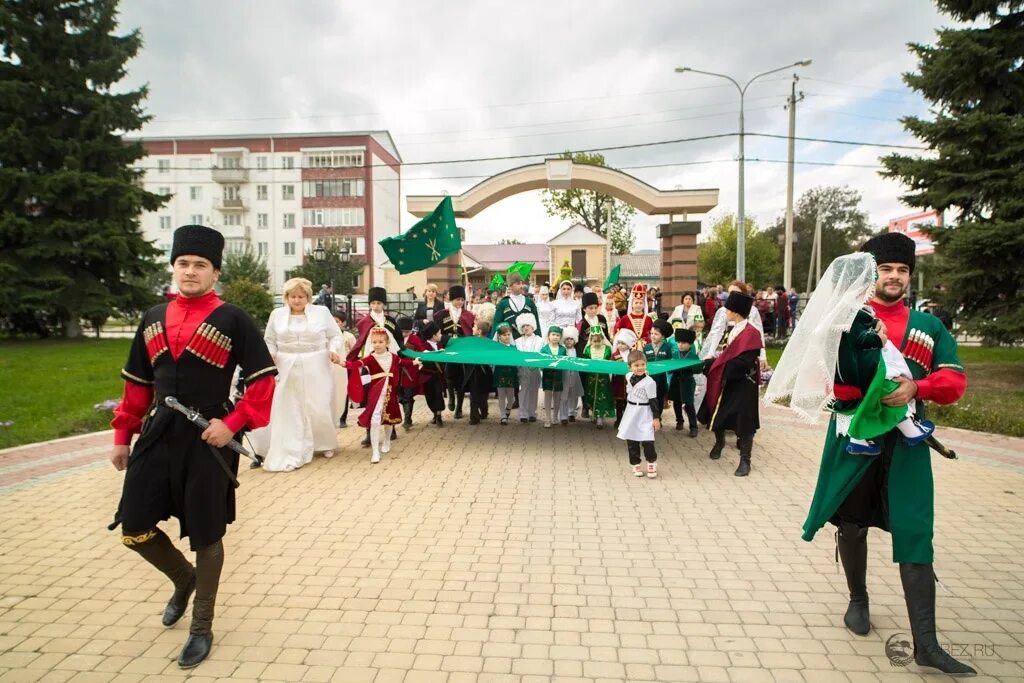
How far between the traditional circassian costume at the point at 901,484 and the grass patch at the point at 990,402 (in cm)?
376

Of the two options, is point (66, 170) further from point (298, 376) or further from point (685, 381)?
point (685, 381)

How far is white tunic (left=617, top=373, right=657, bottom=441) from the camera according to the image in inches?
268

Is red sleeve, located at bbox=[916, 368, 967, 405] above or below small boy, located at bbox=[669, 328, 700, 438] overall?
above

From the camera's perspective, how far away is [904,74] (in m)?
13.3


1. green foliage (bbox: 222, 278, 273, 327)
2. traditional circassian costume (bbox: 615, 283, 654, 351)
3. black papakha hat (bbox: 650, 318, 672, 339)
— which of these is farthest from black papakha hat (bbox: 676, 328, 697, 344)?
green foliage (bbox: 222, 278, 273, 327)

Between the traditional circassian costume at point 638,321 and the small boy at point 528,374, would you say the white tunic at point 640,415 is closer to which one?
the small boy at point 528,374

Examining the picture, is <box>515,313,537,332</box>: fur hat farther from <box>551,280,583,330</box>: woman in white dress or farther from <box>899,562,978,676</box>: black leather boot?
<box>899,562,978,676</box>: black leather boot

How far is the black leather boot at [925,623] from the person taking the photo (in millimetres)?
3127

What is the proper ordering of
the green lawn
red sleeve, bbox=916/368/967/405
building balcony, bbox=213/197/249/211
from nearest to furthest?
red sleeve, bbox=916/368/967/405
the green lawn
building balcony, bbox=213/197/249/211

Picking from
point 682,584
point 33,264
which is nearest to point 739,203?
point 682,584

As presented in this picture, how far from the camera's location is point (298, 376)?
7465 millimetres

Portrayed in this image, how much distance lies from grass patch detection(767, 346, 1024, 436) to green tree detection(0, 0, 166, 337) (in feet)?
71.4

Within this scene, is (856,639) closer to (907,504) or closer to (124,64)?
(907,504)

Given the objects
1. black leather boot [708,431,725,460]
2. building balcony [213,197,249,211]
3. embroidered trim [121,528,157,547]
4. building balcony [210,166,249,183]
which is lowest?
black leather boot [708,431,725,460]
